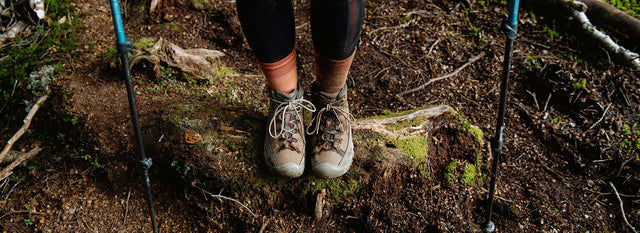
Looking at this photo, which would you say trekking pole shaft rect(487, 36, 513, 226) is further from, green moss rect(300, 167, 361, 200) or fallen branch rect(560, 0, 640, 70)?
fallen branch rect(560, 0, 640, 70)

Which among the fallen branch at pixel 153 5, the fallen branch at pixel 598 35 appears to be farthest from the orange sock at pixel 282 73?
the fallen branch at pixel 598 35

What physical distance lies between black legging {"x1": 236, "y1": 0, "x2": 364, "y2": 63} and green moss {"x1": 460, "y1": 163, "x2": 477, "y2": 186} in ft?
4.11

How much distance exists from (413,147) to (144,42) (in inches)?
92.7

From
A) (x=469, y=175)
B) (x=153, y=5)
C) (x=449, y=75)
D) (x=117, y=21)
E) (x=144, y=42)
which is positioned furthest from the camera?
(x=153, y=5)

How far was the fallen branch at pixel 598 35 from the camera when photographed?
3492 mm

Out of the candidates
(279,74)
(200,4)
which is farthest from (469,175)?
(200,4)

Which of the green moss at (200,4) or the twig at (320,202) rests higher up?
the green moss at (200,4)

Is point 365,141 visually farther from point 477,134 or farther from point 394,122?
point 477,134

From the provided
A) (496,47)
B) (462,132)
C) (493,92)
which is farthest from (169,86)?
(496,47)

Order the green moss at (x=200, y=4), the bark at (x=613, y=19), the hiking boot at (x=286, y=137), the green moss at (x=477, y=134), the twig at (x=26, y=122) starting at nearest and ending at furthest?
the hiking boot at (x=286, y=137)
the green moss at (x=477, y=134)
the twig at (x=26, y=122)
the bark at (x=613, y=19)
the green moss at (x=200, y=4)

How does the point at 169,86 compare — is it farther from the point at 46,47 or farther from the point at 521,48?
the point at 521,48

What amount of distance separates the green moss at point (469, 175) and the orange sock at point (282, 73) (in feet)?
4.22

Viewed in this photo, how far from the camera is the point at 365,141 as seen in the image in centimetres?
260

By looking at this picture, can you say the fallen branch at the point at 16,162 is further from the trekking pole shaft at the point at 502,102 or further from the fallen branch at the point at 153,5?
the trekking pole shaft at the point at 502,102
